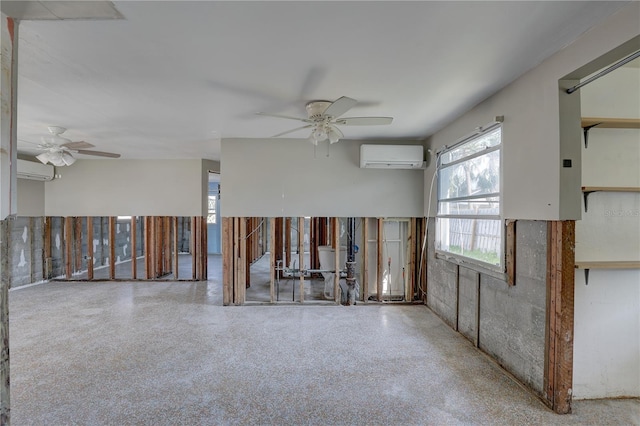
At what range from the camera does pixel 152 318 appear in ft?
13.5

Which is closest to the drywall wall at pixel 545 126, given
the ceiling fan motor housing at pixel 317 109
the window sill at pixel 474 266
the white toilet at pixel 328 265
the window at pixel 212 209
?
the window sill at pixel 474 266

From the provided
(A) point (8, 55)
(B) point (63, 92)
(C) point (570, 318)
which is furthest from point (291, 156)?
(C) point (570, 318)

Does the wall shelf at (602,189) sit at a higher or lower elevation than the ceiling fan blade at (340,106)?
lower

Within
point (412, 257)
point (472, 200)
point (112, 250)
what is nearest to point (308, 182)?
point (412, 257)

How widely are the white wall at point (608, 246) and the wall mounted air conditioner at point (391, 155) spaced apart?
2303mm

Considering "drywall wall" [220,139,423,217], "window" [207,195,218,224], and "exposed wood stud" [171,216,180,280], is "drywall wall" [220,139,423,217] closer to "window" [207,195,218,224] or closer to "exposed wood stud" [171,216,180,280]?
"exposed wood stud" [171,216,180,280]

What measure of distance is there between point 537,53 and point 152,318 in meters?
5.05

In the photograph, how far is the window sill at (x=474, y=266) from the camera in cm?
284

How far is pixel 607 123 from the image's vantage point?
220 cm

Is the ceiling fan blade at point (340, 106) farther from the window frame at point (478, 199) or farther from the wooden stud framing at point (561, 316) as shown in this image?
the wooden stud framing at point (561, 316)

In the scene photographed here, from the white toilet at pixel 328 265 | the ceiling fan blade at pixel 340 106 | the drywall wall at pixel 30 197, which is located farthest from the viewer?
the drywall wall at pixel 30 197

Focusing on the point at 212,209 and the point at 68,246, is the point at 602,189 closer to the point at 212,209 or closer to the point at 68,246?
the point at 68,246

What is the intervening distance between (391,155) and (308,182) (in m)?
1.34

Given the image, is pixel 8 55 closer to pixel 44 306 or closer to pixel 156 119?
pixel 156 119
